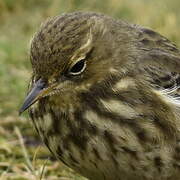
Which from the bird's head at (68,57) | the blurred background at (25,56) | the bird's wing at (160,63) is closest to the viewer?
the bird's head at (68,57)

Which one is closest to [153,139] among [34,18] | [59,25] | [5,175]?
[59,25]

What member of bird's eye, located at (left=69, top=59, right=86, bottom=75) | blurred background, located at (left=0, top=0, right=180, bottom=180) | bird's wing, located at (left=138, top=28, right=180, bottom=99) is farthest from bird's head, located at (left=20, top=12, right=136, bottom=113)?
blurred background, located at (left=0, top=0, right=180, bottom=180)

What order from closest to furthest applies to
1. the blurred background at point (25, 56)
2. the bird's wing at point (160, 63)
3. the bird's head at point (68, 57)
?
the bird's head at point (68, 57) → the bird's wing at point (160, 63) → the blurred background at point (25, 56)

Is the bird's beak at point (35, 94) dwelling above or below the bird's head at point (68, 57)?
below

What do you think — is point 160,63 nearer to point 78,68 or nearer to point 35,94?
point 78,68

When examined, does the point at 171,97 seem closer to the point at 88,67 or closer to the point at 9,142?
the point at 88,67

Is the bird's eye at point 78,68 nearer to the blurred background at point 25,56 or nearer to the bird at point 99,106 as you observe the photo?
the bird at point 99,106

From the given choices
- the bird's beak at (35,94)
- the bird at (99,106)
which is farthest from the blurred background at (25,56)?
the bird's beak at (35,94)
